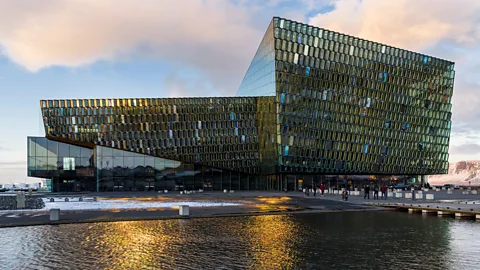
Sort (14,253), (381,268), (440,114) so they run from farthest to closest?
(440,114)
(14,253)
(381,268)

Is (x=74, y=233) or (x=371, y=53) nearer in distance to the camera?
(x=74, y=233)

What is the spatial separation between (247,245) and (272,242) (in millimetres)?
1332

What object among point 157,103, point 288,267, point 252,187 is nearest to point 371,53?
point 252,187

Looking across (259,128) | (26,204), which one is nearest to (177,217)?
(26,204)

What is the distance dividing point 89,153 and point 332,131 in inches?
1879

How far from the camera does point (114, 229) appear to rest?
25.0 meters

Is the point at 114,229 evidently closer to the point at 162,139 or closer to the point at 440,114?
the point at 162,139

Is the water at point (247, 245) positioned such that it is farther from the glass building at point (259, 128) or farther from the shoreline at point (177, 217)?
the glass building at point (259, 128)

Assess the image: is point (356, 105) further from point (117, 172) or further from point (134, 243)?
point (134, 243)

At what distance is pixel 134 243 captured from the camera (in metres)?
20.2

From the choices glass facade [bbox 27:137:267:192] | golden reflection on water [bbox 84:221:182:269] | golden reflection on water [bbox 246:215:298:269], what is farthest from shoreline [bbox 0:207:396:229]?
glass facade [bbox 27:137:267:192]

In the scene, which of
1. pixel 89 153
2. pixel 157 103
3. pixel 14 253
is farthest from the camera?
pixel 89 153

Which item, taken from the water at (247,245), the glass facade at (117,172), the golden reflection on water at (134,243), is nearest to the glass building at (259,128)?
the glass facade at (117,172)

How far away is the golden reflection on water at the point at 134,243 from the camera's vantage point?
16.4m
